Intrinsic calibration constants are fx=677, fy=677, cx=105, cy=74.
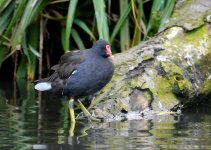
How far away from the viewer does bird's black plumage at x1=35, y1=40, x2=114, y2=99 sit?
625 cm

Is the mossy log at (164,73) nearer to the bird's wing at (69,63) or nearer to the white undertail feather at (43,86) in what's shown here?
the bird's wing at (69,63)

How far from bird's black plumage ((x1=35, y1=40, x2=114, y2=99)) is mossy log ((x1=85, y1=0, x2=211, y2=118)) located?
17cm

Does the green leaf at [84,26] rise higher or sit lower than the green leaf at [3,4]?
lower

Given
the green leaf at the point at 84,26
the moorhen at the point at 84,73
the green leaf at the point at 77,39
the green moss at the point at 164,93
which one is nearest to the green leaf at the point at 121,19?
the green leaf at the point at 84,26

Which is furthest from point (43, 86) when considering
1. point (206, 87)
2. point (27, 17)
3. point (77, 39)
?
point (77, 39)

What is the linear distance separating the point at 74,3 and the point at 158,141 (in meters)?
3.58

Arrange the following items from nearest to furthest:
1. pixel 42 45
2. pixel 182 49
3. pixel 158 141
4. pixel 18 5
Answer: pixel 158 141, pixel 182 49, pixel 18 5, pixel 42 45

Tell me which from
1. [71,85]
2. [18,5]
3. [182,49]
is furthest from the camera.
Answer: [18,5]

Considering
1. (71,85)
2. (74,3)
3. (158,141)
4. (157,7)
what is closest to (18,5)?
(74,3)

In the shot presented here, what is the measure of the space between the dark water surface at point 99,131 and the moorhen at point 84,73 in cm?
28

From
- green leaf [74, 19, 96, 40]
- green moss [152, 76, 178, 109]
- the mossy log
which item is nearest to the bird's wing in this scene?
the mossy log

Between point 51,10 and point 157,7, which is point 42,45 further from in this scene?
point 157,7

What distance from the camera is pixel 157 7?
8258 millimetres

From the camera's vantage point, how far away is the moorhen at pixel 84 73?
6.25 metres
